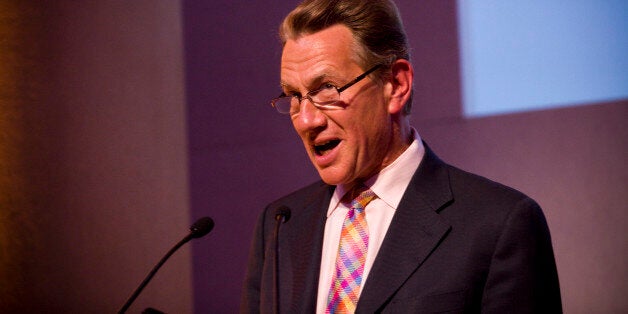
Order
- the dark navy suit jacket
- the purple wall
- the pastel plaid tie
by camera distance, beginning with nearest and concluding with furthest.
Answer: the dark navy suit jacket, the pastel plaid tie, the purple wall

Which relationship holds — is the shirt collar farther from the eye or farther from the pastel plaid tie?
the eye

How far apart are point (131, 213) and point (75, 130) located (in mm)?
406

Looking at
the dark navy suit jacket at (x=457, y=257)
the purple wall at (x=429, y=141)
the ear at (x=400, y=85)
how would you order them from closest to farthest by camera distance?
the dark navy suit jacket at (x=457, y=257) < the ear at (x=400, y=85) < the purple wall at (x=429, y=141)

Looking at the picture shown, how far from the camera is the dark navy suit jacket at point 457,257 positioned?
1318mm

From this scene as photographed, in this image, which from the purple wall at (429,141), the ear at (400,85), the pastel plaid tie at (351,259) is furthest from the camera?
the purple wall at (429,141)

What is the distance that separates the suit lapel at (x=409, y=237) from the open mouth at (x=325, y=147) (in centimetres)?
21

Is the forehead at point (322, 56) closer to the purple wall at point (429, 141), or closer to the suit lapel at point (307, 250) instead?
the suit lapel at point (307, 250)

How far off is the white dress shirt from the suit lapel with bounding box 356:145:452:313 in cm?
4

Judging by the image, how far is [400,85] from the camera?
5.15ft

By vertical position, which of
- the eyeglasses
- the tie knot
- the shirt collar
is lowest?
the tie knot

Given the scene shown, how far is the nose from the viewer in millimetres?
1473

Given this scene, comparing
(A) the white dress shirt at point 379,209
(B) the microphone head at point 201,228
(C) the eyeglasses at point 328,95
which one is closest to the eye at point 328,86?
(C) the eyeglasses at point 328,95

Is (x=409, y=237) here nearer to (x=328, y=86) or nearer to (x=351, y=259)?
(x=351, y=259)

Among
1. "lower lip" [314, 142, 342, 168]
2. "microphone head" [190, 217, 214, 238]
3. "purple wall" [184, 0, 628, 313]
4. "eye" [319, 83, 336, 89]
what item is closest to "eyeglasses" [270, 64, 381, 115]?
"eye" [319, 83, 336, 89]
